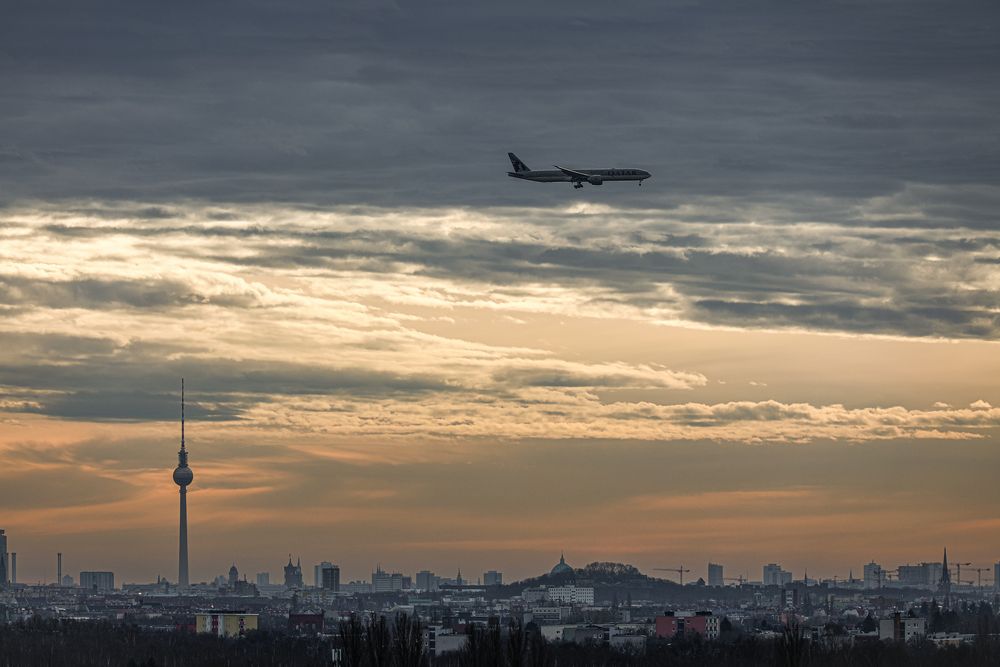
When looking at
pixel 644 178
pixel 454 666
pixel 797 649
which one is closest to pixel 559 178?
pixel 644 178

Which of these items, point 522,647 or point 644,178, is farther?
point 644,178

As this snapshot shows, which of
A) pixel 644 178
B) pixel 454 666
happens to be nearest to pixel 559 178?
pixel 644 178

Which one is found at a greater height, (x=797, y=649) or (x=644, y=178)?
(x=644, y=178)

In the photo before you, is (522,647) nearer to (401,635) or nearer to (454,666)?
(401,635)

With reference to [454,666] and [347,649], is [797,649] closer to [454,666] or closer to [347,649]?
[347,649]

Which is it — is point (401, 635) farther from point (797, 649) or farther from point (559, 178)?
point (559, 178)

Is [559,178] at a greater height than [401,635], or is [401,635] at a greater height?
[559,178]

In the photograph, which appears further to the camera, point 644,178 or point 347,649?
point 644,178

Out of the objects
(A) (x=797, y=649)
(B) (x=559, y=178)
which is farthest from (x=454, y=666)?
(A) (x=797, y=649)
